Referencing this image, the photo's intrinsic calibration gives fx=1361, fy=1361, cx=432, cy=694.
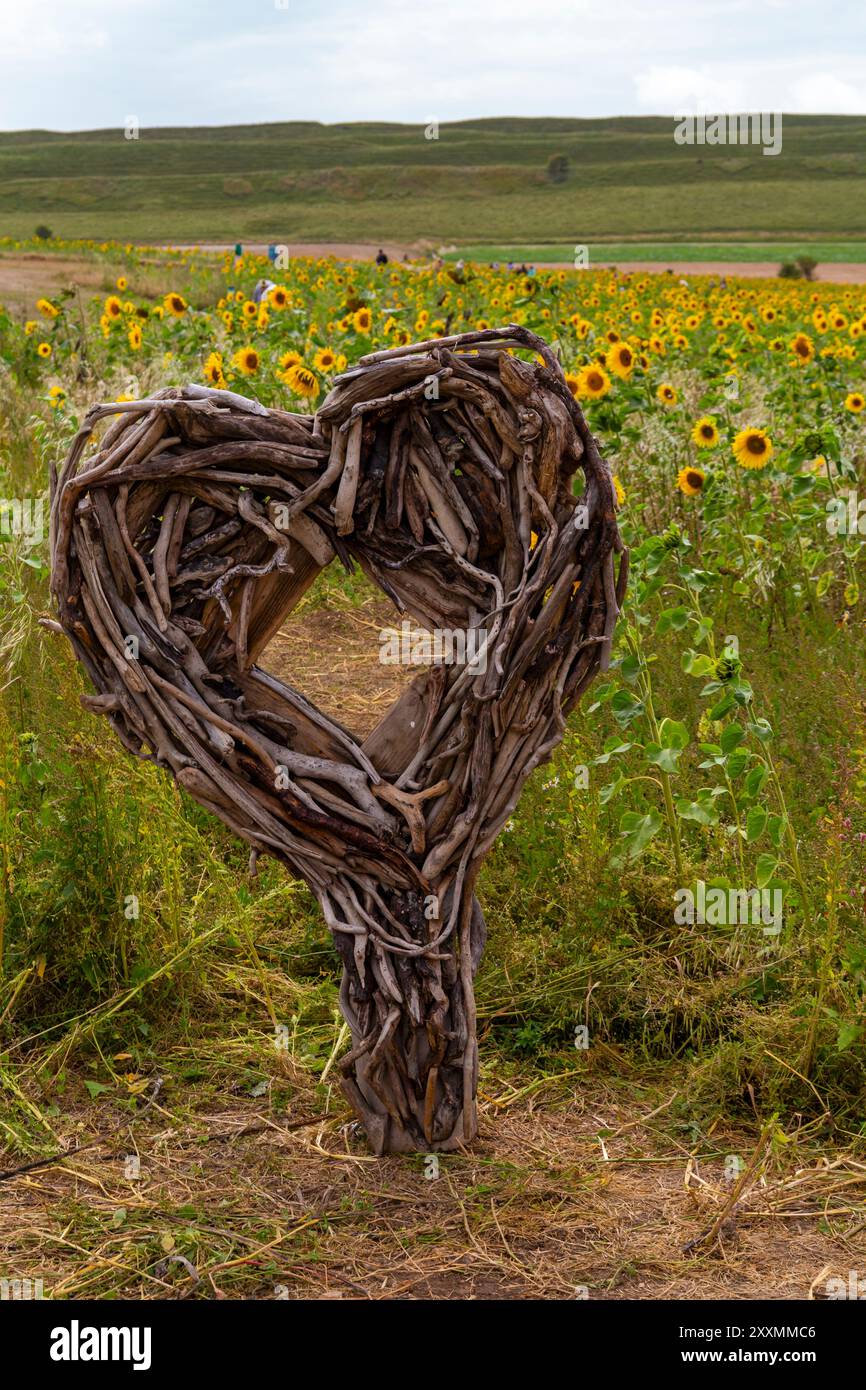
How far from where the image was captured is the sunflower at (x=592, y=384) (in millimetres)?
4605

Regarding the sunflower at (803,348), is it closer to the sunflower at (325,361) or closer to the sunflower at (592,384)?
the sunflower at (325,361)

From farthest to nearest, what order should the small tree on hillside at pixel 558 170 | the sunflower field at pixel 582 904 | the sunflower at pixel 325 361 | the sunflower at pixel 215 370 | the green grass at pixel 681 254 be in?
the small tree on hillside at pixel 558 170, the green grass at pixel 681 254, the sunflower at pixel 325 361, the sunflower at pixel 215 370, the sunflower field at pixel 582 904

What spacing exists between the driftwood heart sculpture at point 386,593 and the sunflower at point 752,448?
8.46 ft

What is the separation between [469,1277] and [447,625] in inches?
45.1

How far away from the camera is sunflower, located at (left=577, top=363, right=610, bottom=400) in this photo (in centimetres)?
461

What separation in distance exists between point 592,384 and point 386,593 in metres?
2.43

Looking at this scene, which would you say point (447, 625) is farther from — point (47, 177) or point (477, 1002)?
point (47, 177)

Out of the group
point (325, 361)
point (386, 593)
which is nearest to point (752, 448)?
point (325, 361)

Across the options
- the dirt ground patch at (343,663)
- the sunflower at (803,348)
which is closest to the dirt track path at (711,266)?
the sunflower at (803,348)

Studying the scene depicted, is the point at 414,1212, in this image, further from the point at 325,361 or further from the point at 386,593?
the point at 325,361

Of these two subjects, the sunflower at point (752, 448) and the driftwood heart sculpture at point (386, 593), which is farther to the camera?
the sunflower at point (752, 448)

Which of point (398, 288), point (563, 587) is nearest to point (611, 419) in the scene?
point (563, 587)

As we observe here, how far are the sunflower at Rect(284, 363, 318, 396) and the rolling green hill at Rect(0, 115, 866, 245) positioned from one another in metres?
56.6

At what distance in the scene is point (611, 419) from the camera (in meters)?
4.36
